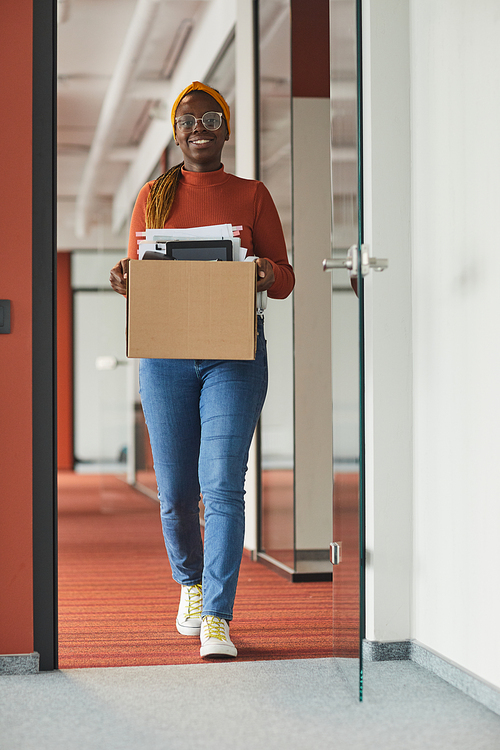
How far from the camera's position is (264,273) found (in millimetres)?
1923

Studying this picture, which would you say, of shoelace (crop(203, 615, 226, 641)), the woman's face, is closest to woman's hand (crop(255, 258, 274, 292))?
the woman's face

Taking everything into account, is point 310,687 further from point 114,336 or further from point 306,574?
point 114,336

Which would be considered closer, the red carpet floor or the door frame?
the door frame

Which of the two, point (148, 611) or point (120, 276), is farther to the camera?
point (148, 611)

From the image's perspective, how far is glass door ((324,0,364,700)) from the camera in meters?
1.65

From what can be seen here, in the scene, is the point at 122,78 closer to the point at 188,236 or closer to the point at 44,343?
the point at 188,236

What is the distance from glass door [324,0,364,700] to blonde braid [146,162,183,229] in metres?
0.41

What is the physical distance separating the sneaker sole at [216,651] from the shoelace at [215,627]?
0.02 m

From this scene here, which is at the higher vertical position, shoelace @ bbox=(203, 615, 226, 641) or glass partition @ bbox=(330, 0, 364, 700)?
glass partition @ bbox=(330, 0, 364, 700)

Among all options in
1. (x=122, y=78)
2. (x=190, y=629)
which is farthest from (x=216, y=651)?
(x=122, y=78)

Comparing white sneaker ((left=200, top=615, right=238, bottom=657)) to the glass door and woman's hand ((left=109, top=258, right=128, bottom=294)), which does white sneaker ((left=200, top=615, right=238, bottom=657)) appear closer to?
the glass door

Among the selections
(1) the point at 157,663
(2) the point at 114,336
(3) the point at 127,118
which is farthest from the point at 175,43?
(1) the point at 157,663

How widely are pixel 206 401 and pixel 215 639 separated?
570 mm

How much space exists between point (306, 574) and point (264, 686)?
125 centimetres
